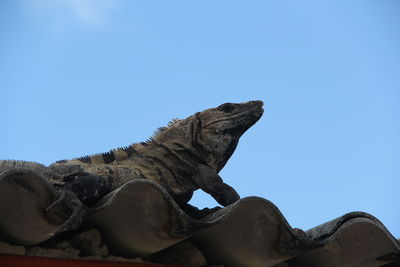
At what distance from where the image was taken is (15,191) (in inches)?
169

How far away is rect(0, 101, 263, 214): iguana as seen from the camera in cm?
564

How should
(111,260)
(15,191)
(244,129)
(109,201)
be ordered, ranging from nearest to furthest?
1. (15,191)
2. (109,201)
3. (111,260)
4. (244,129)

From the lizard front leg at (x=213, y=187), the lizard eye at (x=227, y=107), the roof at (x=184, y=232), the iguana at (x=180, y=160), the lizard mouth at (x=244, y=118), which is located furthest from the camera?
the lizard eye at (x=227, y=107)

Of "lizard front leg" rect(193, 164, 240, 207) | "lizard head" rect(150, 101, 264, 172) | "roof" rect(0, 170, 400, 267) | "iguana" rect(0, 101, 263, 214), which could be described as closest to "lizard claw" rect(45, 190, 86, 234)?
"roof" rect(0, 170, 400, 267)

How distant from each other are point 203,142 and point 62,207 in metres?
2.20

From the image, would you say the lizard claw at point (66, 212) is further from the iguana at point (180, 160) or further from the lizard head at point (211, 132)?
the lizard head at point (211, 132)

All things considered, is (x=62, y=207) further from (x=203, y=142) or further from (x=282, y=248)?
(x=203, y=142)

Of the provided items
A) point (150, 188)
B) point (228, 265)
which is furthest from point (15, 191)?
point (228, 265)

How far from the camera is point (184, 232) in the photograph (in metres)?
4.86

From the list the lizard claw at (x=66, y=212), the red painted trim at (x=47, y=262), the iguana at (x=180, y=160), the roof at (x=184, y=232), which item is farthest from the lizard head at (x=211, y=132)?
the lizard claw at (x=66, y=212)

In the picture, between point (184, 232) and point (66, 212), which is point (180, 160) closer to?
point (184, 232)

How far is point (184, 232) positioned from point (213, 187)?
4.64ft

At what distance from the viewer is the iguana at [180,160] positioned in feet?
18.5

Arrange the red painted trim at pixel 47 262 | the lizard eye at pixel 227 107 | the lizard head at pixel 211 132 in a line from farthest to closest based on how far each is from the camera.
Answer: the lizard eye at pixel 227 107 < the lizard head at pixel 211 132 < the red painted trim at pixel 47 262
